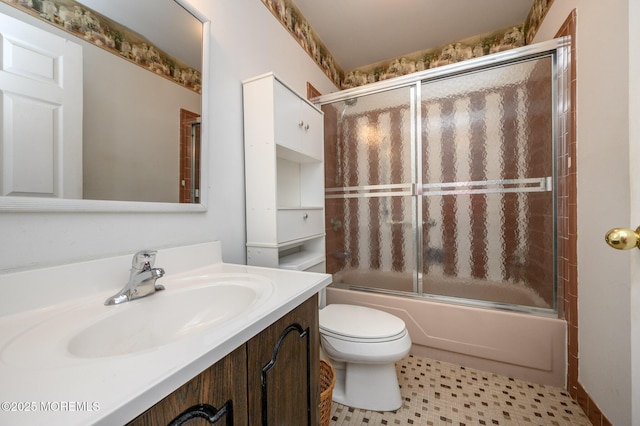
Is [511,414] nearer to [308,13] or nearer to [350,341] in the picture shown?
[350,341]

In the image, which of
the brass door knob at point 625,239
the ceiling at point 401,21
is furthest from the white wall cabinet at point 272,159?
the brass door knob at point 625,239

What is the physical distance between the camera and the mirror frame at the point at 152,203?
575 mm

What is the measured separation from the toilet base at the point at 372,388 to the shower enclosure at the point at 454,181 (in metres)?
0.63

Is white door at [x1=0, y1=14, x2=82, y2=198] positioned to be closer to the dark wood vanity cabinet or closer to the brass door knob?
the dark wood vanity cabinet

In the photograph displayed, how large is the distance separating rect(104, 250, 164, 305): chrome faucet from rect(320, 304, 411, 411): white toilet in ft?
2.56

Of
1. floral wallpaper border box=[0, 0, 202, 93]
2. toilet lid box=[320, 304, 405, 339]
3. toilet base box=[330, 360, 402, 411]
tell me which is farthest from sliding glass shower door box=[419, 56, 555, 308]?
floral wallpaper border box=[0, 0, 202, 93]

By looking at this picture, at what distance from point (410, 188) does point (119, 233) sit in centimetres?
159

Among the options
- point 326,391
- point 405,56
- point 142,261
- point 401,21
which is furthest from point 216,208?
point 405,56

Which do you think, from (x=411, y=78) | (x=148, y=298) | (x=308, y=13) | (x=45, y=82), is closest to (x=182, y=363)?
(x=148, y=298)

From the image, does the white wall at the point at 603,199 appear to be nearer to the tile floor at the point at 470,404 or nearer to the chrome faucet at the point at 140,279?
the tile floor at the point at 470,404

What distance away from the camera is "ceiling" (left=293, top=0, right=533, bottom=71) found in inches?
66.5

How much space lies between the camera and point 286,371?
0.61m

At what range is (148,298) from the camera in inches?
26.5

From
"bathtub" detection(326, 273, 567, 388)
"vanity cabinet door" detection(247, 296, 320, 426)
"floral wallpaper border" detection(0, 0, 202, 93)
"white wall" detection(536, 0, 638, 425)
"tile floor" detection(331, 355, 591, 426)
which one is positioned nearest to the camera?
"vanity cabinet door" detection(247, 296, 320, 426)
